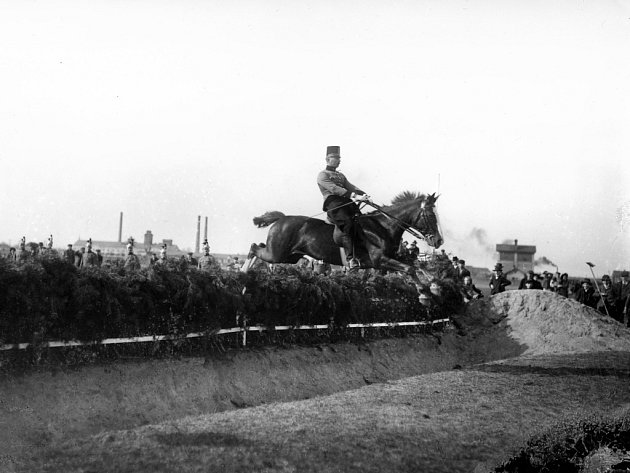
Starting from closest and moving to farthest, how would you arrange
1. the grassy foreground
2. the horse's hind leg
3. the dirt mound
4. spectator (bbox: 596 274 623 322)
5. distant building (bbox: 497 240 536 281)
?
the grassy foreground
the horse's hind leg
the dirt mound
spectator (bbox: 596 274 623 322)
distant building (bbox: 497 240 536 281)

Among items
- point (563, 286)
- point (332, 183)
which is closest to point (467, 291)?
point (563, 286)

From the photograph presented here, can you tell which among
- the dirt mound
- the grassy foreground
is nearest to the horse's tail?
the grassy foreground

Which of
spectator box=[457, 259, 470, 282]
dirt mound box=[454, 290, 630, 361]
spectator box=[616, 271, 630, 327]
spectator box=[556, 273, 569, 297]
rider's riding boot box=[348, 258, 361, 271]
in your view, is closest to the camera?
rider's riding boot box=[348, 258, 361, 271]

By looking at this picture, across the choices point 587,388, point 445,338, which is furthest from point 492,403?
point 445,338

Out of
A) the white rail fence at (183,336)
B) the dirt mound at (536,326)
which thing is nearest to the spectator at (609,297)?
the dirt mound at (536,326)

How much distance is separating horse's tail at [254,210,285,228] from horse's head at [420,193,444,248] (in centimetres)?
312

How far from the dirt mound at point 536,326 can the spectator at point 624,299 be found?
2765 mm

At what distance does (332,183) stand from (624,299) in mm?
13558

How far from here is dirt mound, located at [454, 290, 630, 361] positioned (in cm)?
1755

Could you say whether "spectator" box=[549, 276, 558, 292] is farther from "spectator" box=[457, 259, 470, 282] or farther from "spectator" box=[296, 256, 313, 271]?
"spectator" box=[296, 256, 313, 271]

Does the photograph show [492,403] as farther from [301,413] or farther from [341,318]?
[341,318]

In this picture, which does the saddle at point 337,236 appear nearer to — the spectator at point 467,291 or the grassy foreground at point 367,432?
the grassy foreground at point 367,432

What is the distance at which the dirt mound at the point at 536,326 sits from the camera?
1755 centimetres

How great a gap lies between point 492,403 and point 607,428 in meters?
1.87
